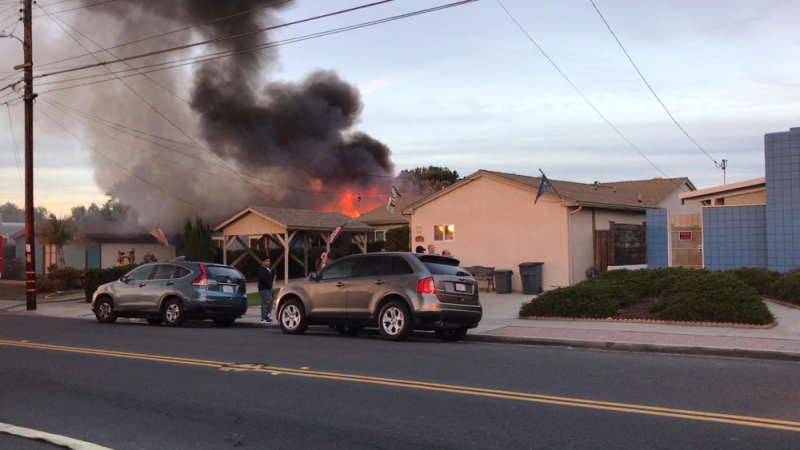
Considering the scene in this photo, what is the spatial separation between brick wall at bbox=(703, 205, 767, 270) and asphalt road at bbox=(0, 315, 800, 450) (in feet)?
33.6

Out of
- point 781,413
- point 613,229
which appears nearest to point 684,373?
point 781,413

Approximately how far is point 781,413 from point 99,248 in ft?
133

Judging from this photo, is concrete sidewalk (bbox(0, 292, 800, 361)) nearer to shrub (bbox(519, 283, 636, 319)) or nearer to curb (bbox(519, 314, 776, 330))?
curb (bbox(519, 314, 776, 330))

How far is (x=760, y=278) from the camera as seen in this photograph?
1738 centimetres

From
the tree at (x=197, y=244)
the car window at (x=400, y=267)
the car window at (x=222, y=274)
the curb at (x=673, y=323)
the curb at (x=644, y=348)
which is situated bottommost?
the curb at (x=644, y=348)

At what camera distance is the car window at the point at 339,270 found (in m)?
14.3

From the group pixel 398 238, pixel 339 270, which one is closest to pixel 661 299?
pixel 339 270

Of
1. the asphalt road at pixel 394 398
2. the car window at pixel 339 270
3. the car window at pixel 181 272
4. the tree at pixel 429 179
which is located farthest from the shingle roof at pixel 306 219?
the tree at pixel 429 179

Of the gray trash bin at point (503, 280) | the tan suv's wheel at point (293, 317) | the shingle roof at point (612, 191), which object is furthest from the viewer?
the shingle roof at point (612, 191)

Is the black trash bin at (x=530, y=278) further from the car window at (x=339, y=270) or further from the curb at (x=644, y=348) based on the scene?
the car window at (x=339, y=270)

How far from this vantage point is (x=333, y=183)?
54594 millimetres

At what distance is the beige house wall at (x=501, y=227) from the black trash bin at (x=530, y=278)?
617 mm

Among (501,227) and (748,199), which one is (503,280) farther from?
(748,199)

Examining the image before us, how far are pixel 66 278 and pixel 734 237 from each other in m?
26.5
